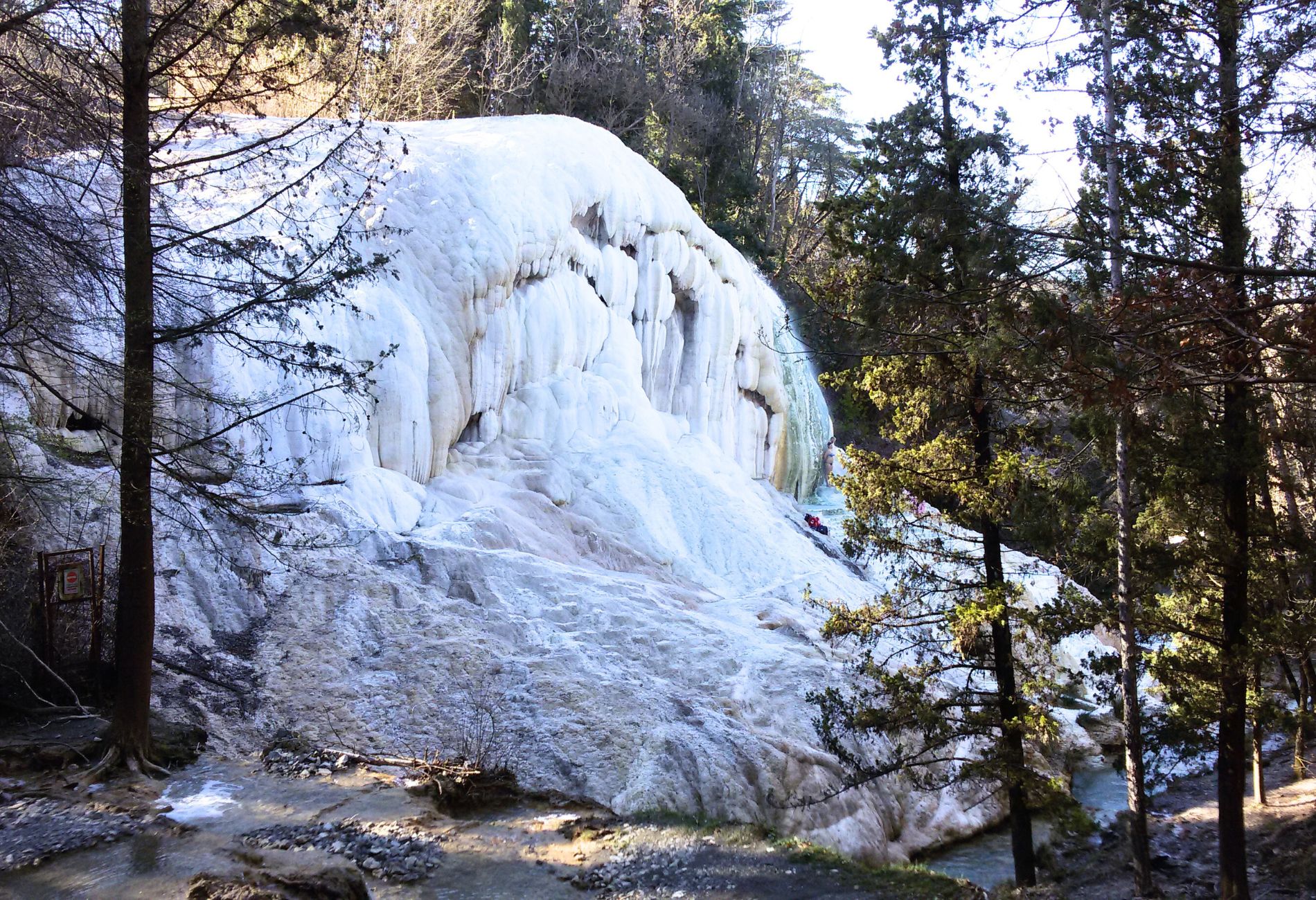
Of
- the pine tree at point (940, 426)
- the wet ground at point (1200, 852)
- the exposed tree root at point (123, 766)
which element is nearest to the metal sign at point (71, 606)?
the exposed tree root at point (123, 766)

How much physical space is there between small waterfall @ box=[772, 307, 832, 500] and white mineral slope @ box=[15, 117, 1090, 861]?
404cm

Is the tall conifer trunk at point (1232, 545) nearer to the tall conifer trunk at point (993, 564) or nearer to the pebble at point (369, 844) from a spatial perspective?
the tall conifer trunk at point (993, 564)

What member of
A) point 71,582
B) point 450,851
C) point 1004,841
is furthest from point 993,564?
point 71,582

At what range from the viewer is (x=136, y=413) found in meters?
6.66

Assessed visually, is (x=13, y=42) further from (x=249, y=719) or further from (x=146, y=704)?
(x=249, y=719)

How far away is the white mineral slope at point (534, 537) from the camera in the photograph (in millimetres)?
9922

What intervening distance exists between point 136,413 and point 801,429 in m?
21.1

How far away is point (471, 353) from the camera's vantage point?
51.7 feet

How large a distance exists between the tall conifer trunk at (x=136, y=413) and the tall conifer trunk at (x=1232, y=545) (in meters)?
7.88

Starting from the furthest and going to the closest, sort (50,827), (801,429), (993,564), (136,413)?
(801,429), (993,564), (136,413), (50,827)

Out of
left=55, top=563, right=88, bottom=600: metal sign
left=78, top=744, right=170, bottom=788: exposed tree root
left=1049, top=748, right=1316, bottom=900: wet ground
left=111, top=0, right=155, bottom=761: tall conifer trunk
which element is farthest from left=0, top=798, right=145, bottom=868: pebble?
left=1049, top=748, right=1316, bottom=900: wet ground

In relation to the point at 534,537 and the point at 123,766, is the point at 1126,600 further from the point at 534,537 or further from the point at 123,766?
the point at 123,766

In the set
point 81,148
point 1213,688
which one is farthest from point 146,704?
point 1213,688

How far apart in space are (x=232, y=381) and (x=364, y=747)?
16.1ft
